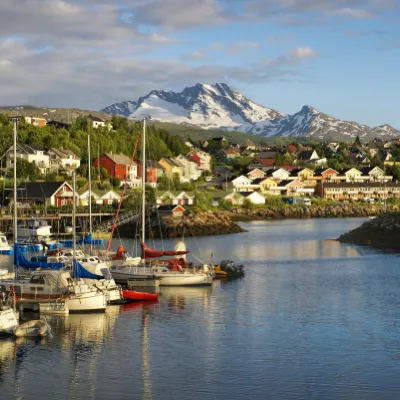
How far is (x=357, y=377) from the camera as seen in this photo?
66.5 ft

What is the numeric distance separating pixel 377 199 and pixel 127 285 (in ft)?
293

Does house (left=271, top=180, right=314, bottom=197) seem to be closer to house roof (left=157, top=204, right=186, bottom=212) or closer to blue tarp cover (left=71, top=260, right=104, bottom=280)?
house roof (left=157, top=204, right=186, bottom=212)

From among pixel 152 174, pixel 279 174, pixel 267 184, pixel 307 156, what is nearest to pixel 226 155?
pixel 307 156

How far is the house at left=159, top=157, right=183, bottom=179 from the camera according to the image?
11125cm

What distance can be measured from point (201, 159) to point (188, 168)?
14.3 meters

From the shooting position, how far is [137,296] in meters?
31.0

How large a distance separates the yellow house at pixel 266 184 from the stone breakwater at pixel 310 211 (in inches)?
536

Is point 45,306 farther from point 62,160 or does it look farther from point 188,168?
point 188,168

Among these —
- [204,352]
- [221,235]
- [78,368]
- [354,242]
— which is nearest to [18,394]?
[78,368]

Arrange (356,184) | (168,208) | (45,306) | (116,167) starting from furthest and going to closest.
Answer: (356,184), (116,167), (168,208), (45,306)

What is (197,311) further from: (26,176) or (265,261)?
(26,176)

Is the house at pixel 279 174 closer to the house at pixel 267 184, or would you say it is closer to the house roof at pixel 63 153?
the house at pixel 267 184

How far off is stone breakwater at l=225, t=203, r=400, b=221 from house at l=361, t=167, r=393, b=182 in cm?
2828

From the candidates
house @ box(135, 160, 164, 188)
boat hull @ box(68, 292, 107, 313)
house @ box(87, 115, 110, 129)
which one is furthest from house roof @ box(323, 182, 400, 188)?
boat hull @ box(68, 292, 107, 313)
